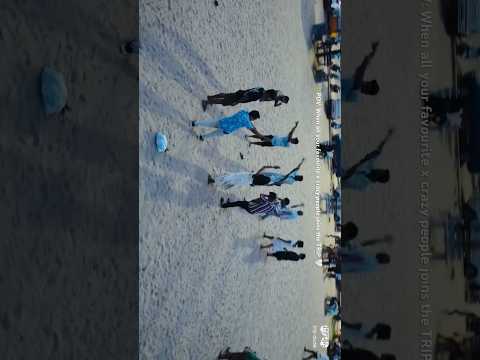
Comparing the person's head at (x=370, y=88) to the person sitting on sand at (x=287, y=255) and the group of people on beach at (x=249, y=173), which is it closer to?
the group of people on beach at (x=249, y=173)

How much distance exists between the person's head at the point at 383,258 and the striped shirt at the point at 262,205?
12.1 ft

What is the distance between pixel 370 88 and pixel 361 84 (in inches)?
1.4

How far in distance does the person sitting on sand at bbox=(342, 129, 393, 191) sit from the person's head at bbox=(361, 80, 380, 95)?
0.15 m

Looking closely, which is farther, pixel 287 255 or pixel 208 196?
pixel 287 255

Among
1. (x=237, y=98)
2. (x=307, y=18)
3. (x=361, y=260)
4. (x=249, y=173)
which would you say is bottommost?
(x=361, y=260)

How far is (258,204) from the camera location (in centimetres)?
530

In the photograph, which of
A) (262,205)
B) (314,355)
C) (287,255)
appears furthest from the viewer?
(314,355)

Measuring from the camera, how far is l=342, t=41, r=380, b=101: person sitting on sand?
5.00 feet

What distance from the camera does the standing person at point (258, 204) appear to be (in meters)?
4.94
